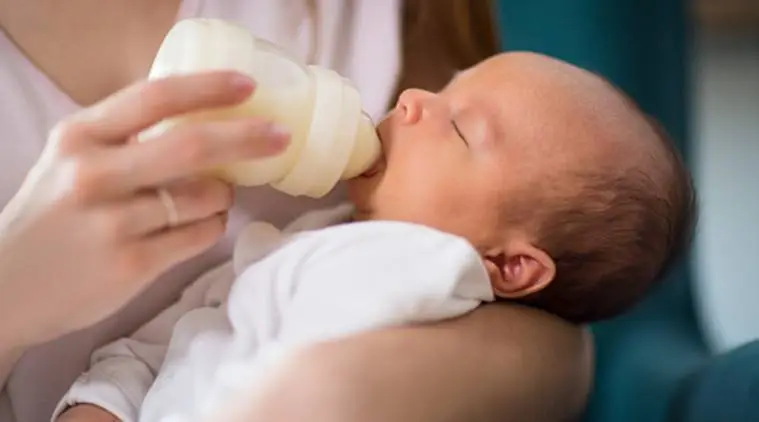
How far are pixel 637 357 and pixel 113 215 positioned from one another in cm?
54

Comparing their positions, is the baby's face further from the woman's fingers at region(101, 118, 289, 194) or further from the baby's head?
the woman's fingers at region(101, 118, 289, 194)

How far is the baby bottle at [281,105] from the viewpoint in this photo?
683 mm

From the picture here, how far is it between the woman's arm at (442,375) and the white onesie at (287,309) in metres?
0.02

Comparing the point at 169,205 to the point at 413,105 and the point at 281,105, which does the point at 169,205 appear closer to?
the point at 281,105

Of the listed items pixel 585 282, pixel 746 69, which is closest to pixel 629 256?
pixel 585 282

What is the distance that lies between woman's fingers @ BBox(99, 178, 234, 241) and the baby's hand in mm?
151

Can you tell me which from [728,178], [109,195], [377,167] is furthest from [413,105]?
[728,178]

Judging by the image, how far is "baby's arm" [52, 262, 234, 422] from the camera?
75cm

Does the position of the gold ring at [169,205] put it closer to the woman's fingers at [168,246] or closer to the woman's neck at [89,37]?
the woman's fingers at [168,246]

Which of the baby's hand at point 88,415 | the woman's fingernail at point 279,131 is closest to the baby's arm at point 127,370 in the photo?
the baby's hand at point 88,415

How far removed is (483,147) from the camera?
796 millimetres

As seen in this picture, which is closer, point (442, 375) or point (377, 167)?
point (442, 375)

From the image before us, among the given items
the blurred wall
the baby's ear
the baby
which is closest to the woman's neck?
the baby

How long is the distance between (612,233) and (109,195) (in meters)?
0.37
